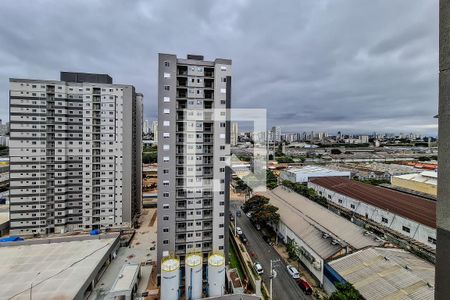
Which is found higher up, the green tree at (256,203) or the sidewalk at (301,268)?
the green tree at (256,203)

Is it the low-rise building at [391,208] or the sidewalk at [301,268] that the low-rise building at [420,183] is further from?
the sidewalk at [301,268]

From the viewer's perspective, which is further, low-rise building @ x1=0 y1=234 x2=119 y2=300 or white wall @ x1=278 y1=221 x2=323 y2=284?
white wall @ x1=278 y1=221 x2=323 y2=284

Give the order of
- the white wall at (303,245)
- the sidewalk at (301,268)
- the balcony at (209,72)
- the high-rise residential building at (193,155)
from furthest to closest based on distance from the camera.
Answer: the balcony at (209,72) → the high-rise residential building at (193,155) → the white wall at (303,245) → the sidewalk at (301,268)

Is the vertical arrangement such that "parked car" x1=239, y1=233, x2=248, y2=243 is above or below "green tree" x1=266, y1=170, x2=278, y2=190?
below

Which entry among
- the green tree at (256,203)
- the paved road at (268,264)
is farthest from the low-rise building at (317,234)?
the green tree at (256,203)

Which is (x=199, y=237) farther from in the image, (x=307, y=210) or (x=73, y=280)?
(x=307, y=210)

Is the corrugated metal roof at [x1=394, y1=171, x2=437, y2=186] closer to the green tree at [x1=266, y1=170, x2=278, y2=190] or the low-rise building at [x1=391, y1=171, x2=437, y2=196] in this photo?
the low-rise building at [x1=391, y1=171, x2=437, y2=196]

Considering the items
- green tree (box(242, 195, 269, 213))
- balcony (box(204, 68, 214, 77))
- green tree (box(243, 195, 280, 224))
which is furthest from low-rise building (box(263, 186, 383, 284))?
balcony (box(204, 68, 214, 77))
